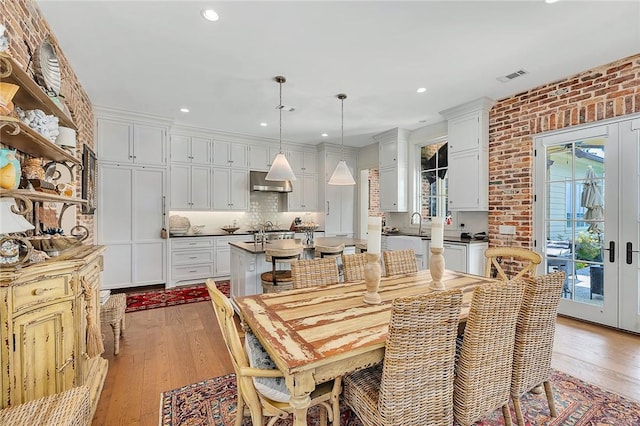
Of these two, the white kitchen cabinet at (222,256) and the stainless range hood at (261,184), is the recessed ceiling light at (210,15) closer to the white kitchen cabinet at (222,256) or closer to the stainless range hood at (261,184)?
the stainless range hood at (261,184)

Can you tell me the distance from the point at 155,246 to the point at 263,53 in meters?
3.58

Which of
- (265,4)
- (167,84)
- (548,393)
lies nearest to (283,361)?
(548,393)

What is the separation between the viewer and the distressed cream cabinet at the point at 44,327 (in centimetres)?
139

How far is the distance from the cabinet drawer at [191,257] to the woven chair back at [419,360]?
4.61 metres

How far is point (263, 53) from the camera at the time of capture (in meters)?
2.83

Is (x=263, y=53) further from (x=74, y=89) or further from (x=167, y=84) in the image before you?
(x=74, y=89)

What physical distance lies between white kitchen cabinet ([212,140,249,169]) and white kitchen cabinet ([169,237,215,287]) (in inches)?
57.7

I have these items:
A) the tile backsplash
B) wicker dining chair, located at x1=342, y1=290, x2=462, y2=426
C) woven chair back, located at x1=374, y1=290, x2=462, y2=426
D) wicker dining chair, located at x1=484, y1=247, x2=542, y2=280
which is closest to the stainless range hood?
the tile backsplash

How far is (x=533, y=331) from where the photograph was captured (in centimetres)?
165

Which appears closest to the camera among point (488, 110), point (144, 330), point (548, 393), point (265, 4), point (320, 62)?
point (548, 393)

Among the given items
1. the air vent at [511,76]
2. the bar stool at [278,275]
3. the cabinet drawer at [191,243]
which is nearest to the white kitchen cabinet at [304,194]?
the cabinet drawer at [191,243]

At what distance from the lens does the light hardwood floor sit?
2.03m

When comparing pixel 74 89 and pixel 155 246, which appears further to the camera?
pixel 155 246

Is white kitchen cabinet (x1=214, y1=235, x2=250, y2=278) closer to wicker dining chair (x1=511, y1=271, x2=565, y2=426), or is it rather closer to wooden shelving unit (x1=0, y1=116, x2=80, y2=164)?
wooden shelving unit (x1=0, y1=116, x2=80, y2=164)
